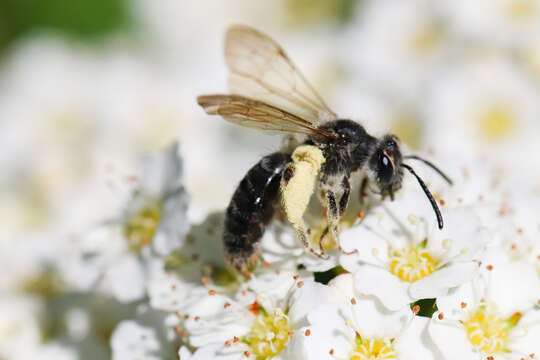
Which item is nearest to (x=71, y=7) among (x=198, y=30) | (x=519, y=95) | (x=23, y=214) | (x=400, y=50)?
(x=198, y=30)

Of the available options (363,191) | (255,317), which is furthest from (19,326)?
(363,191)

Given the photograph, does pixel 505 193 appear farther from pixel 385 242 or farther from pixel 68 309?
pixel 68 309

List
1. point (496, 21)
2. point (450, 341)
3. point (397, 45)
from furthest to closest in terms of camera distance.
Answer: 1. point (397, 45)
2. point (496, 21)
3. point (450, 341)

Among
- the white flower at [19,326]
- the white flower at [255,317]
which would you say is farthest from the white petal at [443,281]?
the white flower at [19,326]

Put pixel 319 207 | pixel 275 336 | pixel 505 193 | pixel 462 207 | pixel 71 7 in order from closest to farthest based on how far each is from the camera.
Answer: pixel 275 336
pixel 462 207
pixel 319 207
pixel 505 193
pixel 71 7

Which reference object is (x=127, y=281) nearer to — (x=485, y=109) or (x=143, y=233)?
(x=143, y=233)

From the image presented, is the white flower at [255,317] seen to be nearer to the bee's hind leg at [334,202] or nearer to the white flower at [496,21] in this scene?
the bee's hind leg at [334,202]

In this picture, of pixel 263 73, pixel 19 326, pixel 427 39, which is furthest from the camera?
pixel 427 39
